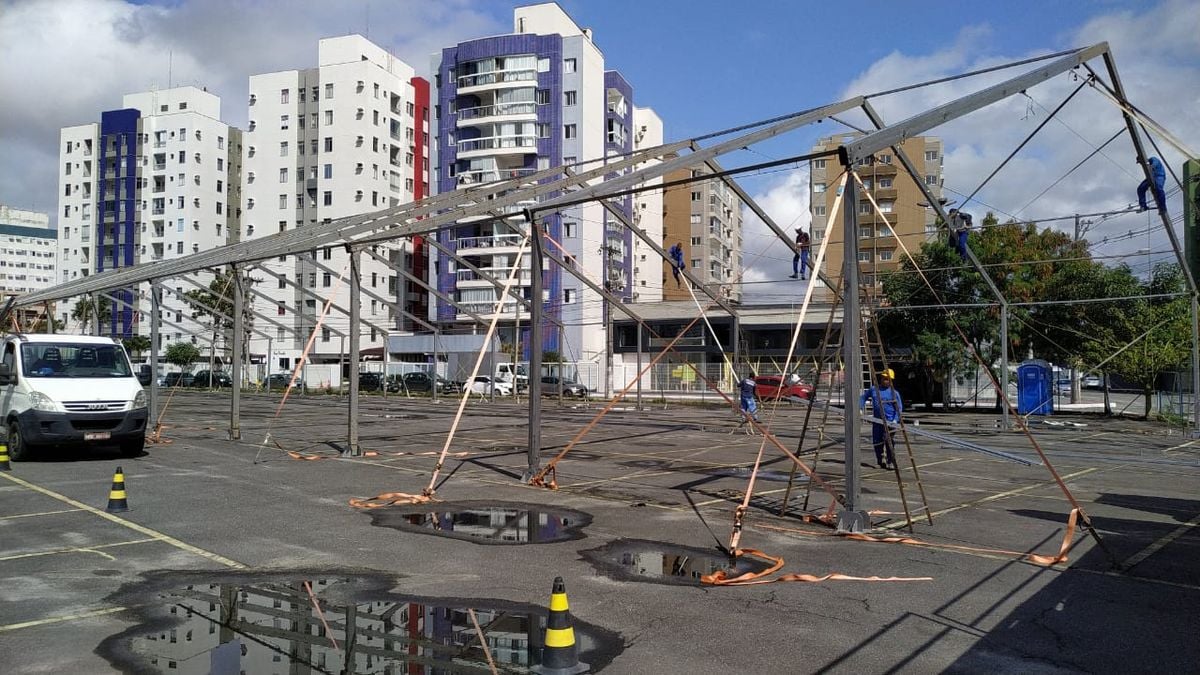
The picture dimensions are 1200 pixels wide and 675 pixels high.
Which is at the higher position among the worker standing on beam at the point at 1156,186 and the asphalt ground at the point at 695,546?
the worker standing on beam at the point at 1156,186

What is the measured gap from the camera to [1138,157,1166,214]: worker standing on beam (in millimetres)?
14902

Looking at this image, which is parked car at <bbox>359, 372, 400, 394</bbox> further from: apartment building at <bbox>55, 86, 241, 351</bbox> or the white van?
the white van

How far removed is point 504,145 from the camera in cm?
6762

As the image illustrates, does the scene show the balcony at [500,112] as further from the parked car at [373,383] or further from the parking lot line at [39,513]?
the parking lot line at [39,513]

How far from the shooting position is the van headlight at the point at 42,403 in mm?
15289

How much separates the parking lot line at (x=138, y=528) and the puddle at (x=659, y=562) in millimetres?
3579

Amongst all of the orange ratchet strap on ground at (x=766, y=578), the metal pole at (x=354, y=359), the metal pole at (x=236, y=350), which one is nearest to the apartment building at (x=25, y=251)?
the metal pole at (x=236, y=350)

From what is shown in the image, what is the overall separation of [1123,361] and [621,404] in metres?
21.5

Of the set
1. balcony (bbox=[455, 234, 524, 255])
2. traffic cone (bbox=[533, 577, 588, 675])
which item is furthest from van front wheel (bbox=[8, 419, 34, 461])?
balcony (bbox=[455, 234, 524, 255])

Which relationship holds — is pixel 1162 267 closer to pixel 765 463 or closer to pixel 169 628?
pixel 765 463

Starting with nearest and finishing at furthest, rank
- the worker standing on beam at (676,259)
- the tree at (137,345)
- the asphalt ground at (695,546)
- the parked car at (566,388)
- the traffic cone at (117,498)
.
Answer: the asphalt ground at (695,546), the traffic cone at (117,498), the worker standing on beam at (676,259), the parked car at (566,388), the tree at (137,345)

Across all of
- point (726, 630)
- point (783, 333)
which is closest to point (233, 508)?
point (726, 630)

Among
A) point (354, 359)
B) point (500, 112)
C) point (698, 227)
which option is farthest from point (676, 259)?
point (698, 227)

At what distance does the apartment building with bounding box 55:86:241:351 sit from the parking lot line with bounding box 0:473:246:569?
76.2m
